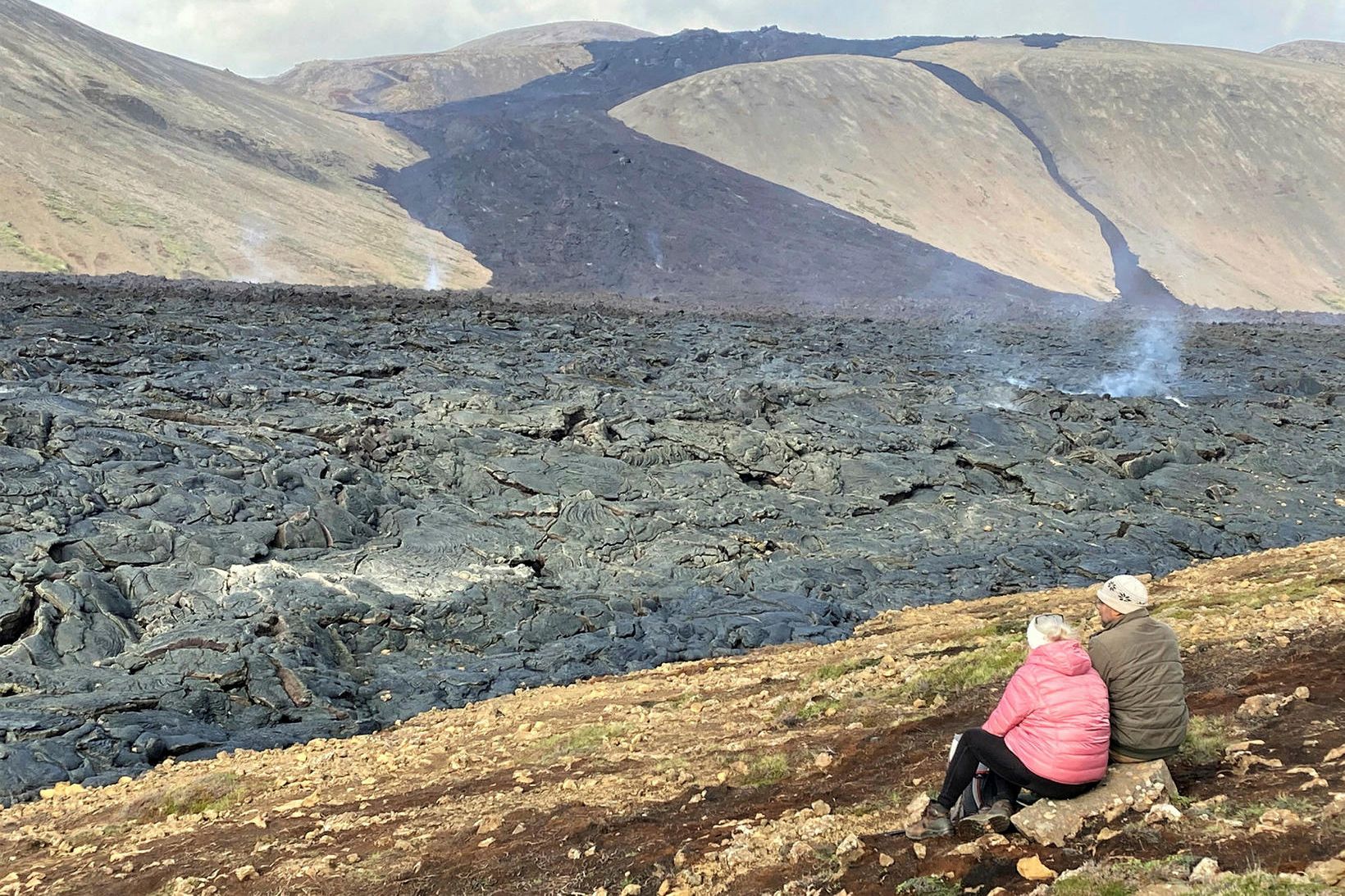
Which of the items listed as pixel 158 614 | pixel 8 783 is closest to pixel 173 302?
pixel 158 614

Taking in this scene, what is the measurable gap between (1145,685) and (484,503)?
50.9 feet

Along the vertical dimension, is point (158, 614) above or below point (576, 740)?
below

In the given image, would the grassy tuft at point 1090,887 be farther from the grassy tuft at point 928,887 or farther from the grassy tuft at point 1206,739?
the grassy tuft at point 1206,739

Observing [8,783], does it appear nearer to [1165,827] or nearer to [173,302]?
[1165,827]

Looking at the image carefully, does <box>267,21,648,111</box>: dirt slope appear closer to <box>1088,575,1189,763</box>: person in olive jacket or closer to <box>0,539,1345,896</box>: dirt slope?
<box>0,539,1345,896</box>: dirt slope

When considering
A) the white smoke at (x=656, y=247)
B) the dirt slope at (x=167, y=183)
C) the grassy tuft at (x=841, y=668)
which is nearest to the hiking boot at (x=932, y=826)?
the grassy tuft at (x=841, y=668)

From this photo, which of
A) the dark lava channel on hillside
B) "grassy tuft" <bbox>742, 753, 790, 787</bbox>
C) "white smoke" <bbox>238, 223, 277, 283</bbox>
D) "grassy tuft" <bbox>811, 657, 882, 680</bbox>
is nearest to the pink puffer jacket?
"grassy tuft" <bbox>742, 753, 790, 787</bbox>

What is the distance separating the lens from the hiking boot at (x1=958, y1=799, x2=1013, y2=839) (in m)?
5.97

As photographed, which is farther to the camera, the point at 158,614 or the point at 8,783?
the point at 158,614

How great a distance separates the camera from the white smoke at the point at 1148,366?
35.1 metres

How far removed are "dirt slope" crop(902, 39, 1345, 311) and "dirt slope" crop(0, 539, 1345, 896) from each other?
270 feet

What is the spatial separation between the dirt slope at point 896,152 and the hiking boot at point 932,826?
263ft

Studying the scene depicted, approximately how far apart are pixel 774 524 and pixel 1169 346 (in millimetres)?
32257

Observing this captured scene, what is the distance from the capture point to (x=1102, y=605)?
6270mm
